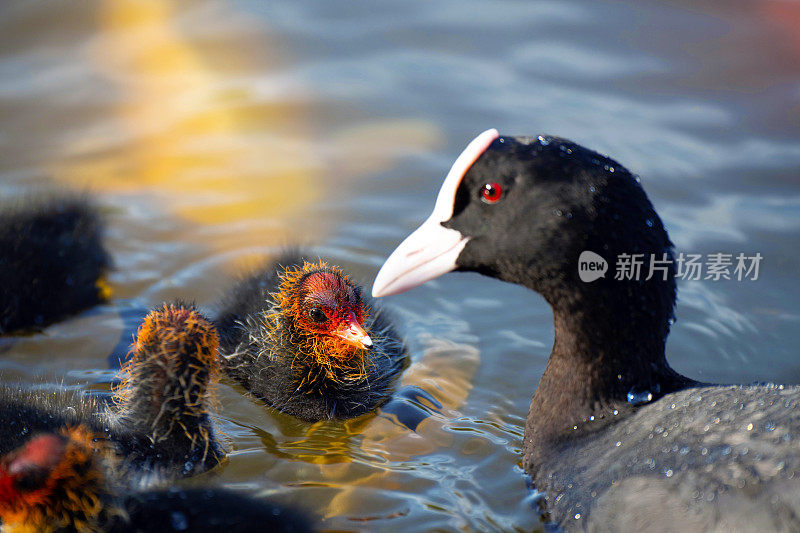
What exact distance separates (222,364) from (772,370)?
2621 millimetres

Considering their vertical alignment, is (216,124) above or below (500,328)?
above

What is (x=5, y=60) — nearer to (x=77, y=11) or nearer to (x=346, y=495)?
(x=77, y=11)

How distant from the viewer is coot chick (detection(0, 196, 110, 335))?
4.39m

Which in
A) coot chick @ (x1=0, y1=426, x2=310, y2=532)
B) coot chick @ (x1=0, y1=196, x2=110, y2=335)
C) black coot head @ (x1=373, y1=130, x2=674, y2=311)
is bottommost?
coot chick @ (x1=0, y1=426, x2=310, y2=532)

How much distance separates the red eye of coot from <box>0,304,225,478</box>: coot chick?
1.10 m

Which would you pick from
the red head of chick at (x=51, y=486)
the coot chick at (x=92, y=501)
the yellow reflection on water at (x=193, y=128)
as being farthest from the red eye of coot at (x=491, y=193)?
the yellow reflection on water at (x=193, y=128)

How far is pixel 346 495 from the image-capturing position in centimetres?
355

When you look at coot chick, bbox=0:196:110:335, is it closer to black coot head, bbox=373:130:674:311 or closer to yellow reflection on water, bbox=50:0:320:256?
yellow reflection on water, bbox=50:0:320:256

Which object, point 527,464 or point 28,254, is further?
point 28,254

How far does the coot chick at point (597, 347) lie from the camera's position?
2.87 m

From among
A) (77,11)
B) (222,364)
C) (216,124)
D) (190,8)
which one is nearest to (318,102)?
(216,124)

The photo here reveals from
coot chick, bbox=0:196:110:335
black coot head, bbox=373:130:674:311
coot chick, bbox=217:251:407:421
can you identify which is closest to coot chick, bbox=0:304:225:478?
coot chick, bbox=217:251:407:421

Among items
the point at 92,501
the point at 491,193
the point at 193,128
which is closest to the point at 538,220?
the point at 491,193

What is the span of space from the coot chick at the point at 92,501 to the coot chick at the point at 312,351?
33.4 inches
